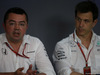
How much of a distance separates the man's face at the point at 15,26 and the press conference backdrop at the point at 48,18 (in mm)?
546

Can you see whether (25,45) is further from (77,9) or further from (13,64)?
(77,9)

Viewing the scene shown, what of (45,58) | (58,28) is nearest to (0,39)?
(45,58)

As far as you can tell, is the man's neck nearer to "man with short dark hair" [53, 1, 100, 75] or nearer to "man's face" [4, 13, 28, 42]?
"man with short dark hair" [53, 1, 100, 75]

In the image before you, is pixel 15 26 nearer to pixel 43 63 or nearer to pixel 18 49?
pixel 18 49

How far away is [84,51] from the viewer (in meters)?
2.00

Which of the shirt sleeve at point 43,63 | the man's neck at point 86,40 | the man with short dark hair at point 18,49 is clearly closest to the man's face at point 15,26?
the man with short dark hair at point 18,49

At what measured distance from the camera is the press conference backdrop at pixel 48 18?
93.7 inches

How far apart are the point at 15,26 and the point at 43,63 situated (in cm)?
51

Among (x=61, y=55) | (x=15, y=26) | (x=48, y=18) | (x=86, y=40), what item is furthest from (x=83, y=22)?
(x=15, y=26)

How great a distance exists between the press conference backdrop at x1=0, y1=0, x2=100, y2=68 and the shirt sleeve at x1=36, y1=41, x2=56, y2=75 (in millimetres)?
509

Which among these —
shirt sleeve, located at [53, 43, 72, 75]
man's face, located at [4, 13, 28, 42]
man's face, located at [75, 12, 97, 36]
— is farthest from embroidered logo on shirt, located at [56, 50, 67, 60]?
man's face, located at [4, 13, 28, 42]

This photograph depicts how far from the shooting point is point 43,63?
1.81 m

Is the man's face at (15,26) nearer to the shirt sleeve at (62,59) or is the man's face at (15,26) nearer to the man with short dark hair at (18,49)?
the man with short dark hair at (18,49)

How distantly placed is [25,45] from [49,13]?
2.36 ft
